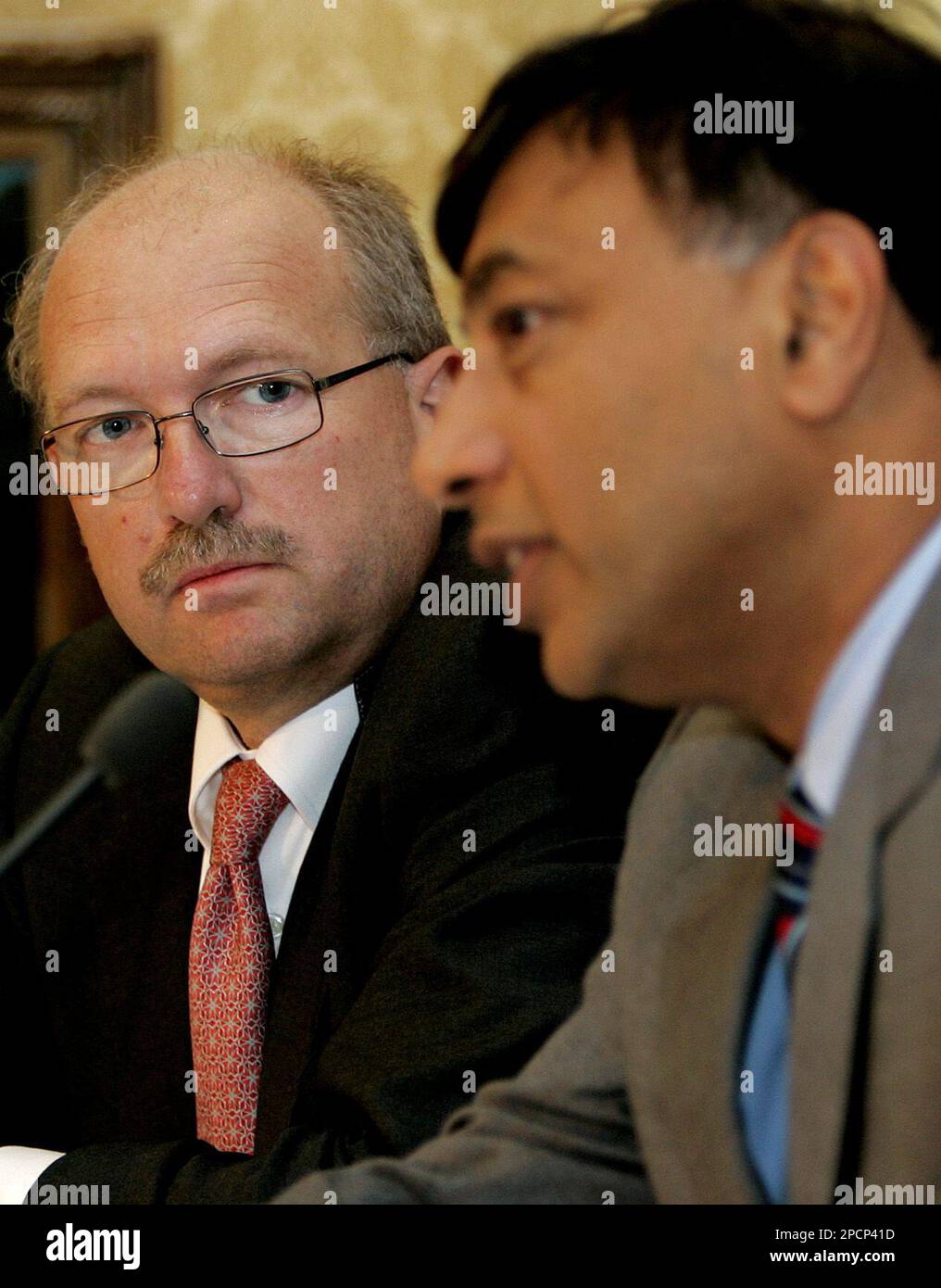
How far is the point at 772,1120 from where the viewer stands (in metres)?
0.91

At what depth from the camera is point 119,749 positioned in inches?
33.9

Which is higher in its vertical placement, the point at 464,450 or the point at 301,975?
the point at 464,450

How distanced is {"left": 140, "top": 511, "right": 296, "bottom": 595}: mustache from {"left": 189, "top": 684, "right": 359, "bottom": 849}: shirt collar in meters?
0.17

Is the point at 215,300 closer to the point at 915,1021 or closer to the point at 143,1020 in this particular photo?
the point at 143,1020

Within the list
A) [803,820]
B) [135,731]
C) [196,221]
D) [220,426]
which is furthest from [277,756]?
[803,820]

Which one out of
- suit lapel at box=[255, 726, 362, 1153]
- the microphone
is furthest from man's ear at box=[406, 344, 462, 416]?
the microphone

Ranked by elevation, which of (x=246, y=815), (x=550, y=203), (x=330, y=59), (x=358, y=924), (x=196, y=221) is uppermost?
(x=330, y=59)

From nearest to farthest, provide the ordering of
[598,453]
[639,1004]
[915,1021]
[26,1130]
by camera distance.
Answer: [915,1021]
[598,453]
[639,1004]
[26,1130]

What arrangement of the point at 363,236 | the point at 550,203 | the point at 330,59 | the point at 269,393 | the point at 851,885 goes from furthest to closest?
1. the point at 330,59
2. the point at 363,236
3. the point at 269,393
4. the point at 550,203
5. the point at 851,885

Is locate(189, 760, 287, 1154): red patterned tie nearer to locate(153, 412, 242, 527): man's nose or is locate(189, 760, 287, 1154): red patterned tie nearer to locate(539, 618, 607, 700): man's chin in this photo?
locate(153, 412, 242, 527): man's nose

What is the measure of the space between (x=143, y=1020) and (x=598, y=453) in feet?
3.07

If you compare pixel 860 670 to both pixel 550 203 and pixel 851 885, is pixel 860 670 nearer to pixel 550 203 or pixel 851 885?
pixel 851 885

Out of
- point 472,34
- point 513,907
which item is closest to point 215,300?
point 513,907

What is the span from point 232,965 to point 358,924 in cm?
16
